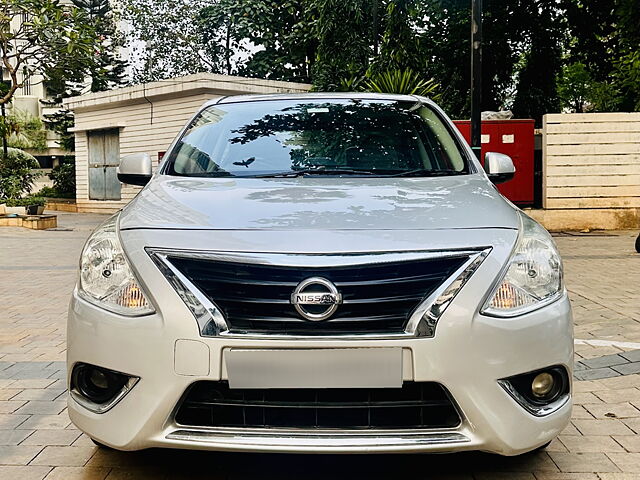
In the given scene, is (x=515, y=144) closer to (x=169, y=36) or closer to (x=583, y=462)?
(x=583, y=462)

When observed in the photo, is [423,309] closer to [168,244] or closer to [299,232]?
[299,232]

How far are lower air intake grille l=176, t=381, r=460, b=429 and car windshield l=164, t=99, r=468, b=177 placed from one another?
4.08ft

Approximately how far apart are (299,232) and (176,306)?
1.49ft

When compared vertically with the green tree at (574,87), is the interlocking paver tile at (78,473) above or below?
below

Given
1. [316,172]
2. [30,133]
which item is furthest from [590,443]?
[30,133]

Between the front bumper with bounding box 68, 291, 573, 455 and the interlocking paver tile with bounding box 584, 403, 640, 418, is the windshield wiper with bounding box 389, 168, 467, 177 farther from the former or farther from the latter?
the interlocking paver tile with bounding box 584, 403, 640, 418

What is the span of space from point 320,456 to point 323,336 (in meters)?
0.83

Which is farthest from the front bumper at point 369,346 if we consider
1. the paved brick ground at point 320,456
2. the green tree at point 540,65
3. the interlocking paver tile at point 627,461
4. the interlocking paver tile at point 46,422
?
the green tree at point 540,65

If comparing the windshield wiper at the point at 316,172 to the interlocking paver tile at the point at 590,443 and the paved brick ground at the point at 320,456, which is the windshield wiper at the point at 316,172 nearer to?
the paved brick ground at the point at 320,456

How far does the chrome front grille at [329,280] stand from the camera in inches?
95.1

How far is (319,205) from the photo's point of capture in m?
2.79

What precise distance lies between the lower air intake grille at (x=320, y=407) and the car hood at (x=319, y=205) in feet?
1.73

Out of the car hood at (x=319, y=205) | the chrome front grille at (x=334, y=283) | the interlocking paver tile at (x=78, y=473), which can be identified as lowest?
the interlocking paver tile at (x=78, y=473)

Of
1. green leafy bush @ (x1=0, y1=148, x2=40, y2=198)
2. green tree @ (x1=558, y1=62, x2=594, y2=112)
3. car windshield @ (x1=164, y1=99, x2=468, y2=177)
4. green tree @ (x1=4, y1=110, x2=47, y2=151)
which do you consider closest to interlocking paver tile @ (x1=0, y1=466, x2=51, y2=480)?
car windshield @ (x1=164, y1=99, x2=468, y2=177)
